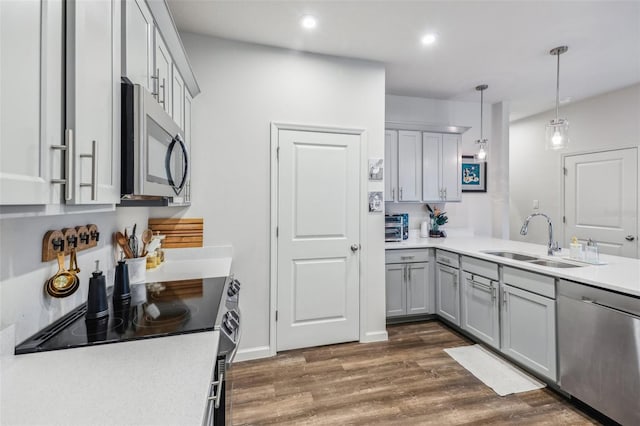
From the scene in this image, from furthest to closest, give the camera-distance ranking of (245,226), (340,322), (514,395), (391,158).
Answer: (391,158)
(340,322)
(245,226)
(514,395)

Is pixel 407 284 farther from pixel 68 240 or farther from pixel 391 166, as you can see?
pixel 68 240

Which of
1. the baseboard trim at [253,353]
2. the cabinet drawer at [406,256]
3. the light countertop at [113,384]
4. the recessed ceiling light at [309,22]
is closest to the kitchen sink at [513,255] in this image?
the cabinet drawer at [406,256]

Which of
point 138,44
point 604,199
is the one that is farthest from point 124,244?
point 604,199

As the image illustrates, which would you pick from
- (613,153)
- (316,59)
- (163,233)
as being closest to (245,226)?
(163,233)

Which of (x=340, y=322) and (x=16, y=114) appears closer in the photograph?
(x=16, y=114)

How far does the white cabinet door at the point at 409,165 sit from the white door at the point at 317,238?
0.96 meters

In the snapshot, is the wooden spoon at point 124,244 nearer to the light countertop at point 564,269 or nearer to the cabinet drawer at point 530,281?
the light countertop at point 564,269

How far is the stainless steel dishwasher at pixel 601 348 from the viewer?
1.66 m

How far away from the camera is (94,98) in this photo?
2.73 ft

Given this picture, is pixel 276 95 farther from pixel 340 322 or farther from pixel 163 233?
pixel 340 322

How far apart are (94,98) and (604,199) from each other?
5094 mm

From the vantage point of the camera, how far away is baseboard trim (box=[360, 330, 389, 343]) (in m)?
2.88

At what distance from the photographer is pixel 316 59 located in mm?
2742

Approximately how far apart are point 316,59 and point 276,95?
1.65 ft
